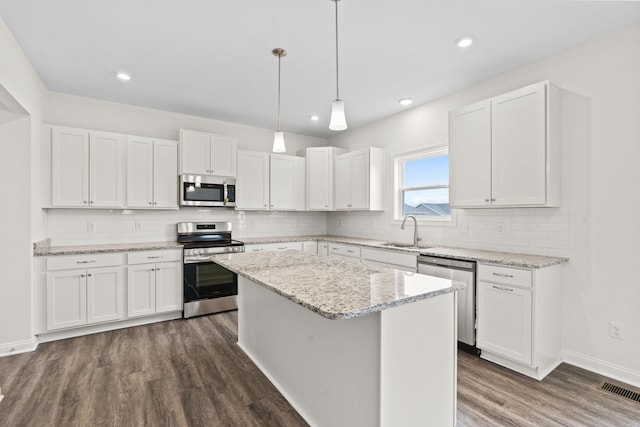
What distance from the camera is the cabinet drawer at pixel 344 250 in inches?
167

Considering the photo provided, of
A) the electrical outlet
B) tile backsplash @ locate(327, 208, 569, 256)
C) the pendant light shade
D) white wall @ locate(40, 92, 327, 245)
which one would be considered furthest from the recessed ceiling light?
white wall @ locate(40, 92, 327, 245)

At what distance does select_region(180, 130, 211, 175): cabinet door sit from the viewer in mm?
4113

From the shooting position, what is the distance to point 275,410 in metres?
2.10

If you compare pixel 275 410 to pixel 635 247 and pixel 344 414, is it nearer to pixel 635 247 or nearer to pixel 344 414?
pixel 344 414

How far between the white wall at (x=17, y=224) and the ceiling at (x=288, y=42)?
0.60m

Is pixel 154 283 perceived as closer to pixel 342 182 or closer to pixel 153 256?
pixel 153 256

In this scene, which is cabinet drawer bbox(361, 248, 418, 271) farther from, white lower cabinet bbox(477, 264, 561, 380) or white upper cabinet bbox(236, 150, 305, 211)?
white upper cabinet bbox(236, 150, 305, 211)

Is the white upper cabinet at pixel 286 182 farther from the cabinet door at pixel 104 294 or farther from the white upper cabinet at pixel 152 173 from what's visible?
the cabinet door at pixel 104 294

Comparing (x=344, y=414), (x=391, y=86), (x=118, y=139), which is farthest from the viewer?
(x=118, y=139)

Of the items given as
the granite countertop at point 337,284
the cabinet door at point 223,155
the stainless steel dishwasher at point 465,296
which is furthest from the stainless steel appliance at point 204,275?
the stainless steel dishwasher at point 465,296

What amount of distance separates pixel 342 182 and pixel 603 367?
353 cm

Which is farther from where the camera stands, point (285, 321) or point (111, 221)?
point (111, 221)

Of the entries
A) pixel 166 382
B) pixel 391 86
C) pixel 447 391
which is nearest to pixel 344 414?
pixel 447 391

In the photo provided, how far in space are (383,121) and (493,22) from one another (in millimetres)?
2329
